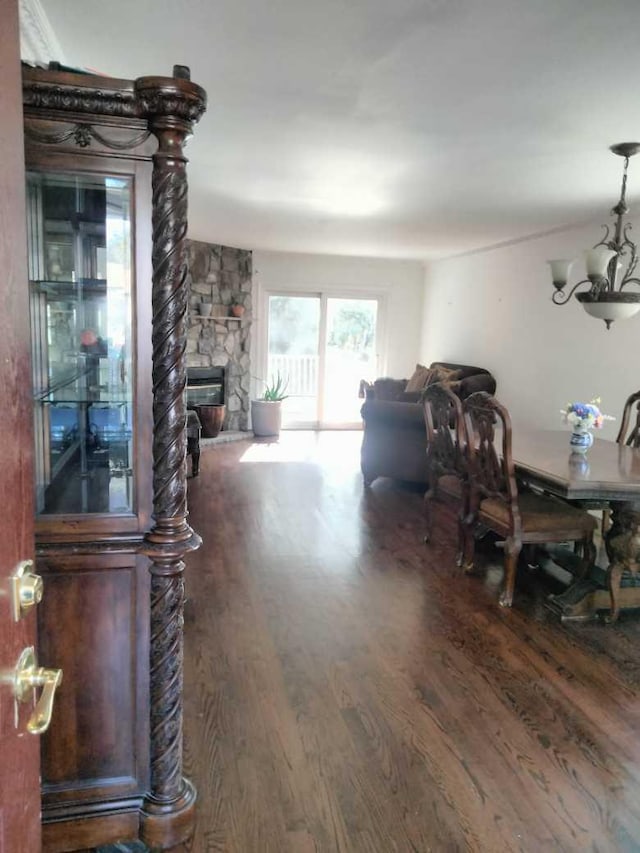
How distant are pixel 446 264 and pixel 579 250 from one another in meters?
2.82

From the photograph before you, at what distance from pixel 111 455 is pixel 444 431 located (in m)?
2.44

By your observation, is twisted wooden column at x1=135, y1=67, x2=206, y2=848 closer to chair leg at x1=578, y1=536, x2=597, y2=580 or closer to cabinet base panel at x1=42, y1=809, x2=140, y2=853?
cabinet base panel at x1=42, y1=809, x2=140, y2=853

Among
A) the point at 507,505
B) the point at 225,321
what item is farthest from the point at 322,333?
the point at 507,505

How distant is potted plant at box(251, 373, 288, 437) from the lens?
7938 millimetres

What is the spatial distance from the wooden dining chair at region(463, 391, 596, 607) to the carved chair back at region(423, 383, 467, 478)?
0.27 feet

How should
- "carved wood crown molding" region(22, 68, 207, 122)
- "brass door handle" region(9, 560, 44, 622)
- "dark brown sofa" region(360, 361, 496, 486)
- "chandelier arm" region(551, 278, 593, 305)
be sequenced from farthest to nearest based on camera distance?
1. "dark brown sofa" region(360, 361, 496, 486)
2. "chandelier arm" region(551, 278, 593, 305)
3. "carved wood crown molding" region(22, 68, 207, 122)
4. "brass door handle" region(9, 560, 44, 622)

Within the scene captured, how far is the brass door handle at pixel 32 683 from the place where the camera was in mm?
777

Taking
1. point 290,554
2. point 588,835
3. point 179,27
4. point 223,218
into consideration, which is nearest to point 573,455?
point 290,554

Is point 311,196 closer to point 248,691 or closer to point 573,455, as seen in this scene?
point 573,455

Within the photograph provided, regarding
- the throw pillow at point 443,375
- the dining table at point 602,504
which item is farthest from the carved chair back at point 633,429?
the throw pillow at point 443,375

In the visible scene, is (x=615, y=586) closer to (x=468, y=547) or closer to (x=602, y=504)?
(x=602, y=504)

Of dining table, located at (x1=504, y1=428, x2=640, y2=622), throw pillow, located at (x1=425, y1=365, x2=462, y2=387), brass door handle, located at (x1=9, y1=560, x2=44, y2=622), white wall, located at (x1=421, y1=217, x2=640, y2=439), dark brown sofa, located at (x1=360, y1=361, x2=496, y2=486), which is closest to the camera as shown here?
brass door handle, located at (x1=9, y1=560, x2=44, y2=622)

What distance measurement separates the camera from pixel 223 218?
5727mm

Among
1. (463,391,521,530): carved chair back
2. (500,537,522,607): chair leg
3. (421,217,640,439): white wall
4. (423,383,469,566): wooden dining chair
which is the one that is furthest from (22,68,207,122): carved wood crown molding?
(421,217,640,439): white wall
